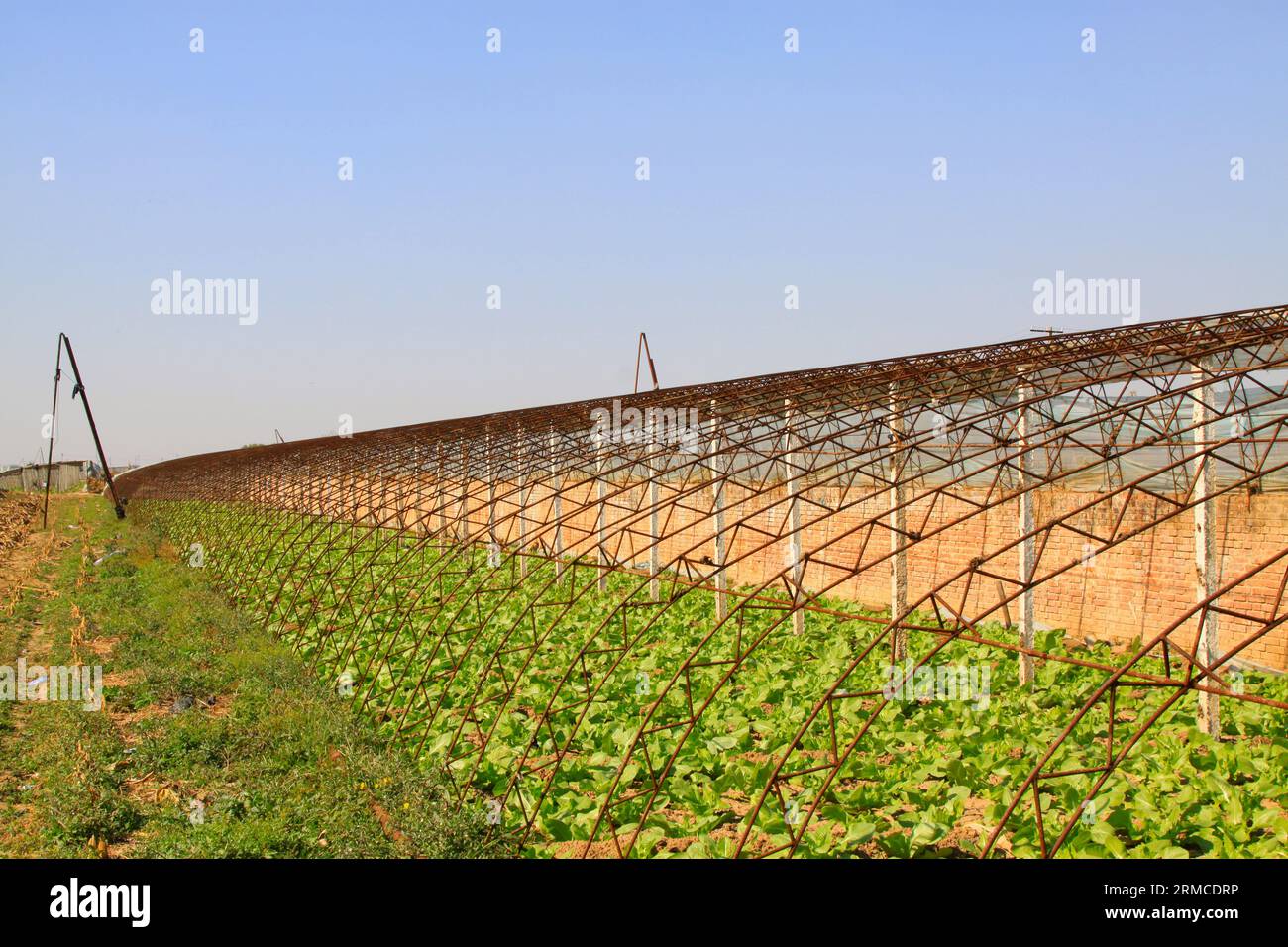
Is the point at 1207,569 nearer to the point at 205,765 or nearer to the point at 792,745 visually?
the point at 792,745

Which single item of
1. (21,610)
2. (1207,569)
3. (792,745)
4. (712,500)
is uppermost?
(712,500)

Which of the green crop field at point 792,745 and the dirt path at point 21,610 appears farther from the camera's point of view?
the dirt path at point 21,610

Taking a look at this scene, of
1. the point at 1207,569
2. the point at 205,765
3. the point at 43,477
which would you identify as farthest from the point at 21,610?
the point at 43,477

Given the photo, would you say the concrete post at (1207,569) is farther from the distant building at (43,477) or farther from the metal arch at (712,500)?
the distant building at (43,477)

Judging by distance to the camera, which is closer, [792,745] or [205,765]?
[792,745]

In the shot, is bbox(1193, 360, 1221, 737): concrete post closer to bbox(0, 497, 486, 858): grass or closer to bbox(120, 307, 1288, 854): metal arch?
bbox(120, 307, 1288, 854): metal arch

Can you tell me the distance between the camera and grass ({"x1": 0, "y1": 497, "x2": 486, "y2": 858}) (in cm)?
902

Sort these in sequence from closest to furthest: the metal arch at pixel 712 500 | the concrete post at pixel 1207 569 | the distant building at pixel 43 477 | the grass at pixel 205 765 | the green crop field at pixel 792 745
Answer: the green crop field at pixel 792 745 < the grass at pixel 205 765 < the metal arch at pixel 712 500 < the concrete post at pixel 1207 569 < the distant building at pixel 43 477

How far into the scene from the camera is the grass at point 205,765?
9023mm

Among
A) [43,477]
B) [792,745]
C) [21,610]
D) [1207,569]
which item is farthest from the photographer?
[43,477]

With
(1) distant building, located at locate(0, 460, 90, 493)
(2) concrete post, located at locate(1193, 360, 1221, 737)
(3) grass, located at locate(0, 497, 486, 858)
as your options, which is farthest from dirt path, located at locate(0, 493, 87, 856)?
(1) distant building, located at locate(0, 460, 90, 493)


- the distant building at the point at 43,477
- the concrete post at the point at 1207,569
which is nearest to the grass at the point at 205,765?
the concrete post at the point at 1207,569

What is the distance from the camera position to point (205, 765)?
11.3m

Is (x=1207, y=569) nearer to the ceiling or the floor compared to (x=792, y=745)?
nearer to the ceiling
